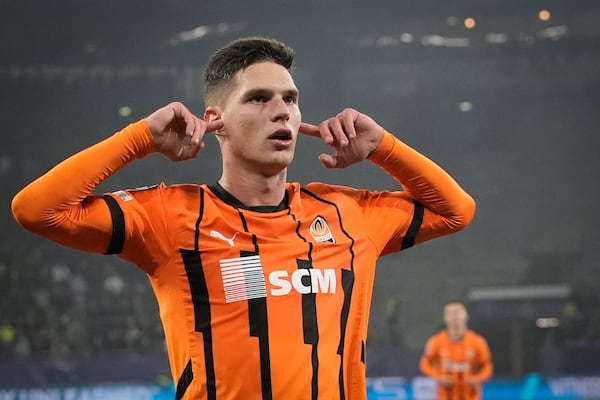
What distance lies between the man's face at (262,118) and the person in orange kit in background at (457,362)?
18.1 ft

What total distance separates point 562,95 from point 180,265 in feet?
34.1

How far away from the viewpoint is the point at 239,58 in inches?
78.5

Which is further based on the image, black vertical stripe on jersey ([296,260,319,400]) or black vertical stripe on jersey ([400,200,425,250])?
Answer: black vertical stripe on jersey ([400,200,425,250])

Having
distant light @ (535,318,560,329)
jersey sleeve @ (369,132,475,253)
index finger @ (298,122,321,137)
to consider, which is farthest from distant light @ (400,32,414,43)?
index finger @ (298,122,321,137)

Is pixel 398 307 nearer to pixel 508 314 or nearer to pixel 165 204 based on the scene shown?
pixel 508 314

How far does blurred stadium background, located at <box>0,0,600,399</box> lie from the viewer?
1062 cm

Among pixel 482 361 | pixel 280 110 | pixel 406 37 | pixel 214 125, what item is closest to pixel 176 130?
pixel 214 125

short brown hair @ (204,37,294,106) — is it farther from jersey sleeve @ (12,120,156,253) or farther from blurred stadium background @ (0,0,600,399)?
blurred stadium background @ (0,0,600,399)

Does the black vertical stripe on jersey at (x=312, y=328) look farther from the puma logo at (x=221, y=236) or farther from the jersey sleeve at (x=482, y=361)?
the jersey sleeve at (x=482, y=361)

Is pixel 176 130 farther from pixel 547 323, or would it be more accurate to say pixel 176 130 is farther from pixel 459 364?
pixel 547 323

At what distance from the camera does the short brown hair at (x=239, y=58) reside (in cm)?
199

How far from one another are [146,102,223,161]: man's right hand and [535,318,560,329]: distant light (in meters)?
8.60

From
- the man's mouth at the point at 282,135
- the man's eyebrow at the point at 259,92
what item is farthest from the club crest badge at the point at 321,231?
the man's eyebrow at the point at 259,92

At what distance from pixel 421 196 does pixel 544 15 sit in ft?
32.5
